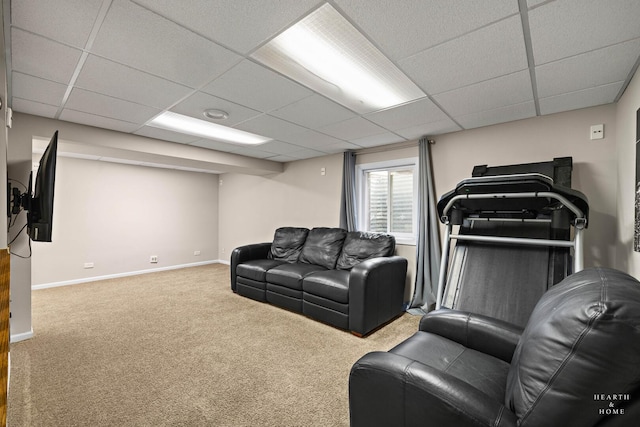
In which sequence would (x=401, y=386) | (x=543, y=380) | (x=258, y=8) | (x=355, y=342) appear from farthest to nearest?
(x=355, y=342), (x=258, y=8), (x=401, y=386), (x=543, y=380)

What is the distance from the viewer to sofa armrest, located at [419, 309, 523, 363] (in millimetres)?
1440

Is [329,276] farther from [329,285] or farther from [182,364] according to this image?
[182,364]

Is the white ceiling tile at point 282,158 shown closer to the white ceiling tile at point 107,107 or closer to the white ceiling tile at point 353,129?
the white ceiling tile at point 353,129

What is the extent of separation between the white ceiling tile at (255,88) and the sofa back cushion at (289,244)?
2311mm

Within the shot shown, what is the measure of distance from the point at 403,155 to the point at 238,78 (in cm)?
255

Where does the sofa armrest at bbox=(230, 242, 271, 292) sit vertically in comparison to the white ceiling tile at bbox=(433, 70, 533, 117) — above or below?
below

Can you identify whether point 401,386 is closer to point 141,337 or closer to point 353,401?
point 353,401

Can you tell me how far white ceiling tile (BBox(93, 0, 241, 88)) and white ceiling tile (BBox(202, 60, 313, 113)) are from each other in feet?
0.31

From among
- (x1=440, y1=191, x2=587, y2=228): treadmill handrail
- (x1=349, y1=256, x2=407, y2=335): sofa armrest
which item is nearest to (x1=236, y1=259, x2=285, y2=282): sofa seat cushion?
(x1=349, y1=256, x2=407, y2=335): sofa armrest

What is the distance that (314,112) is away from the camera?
2.74m

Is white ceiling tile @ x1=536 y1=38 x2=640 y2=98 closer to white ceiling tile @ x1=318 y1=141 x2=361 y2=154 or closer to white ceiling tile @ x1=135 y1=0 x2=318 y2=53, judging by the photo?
white ceiling tile @ x1=135 y1=0 x2=318 y2=53

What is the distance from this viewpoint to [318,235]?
4164mm

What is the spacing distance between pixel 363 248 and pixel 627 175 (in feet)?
8.01

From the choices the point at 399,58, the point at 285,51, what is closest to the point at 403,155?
the point at 399,58
